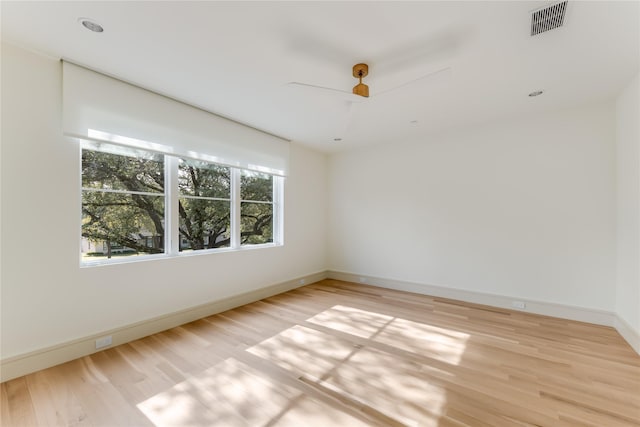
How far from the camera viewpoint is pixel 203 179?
3.63 m

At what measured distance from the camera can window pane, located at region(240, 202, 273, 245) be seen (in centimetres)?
423

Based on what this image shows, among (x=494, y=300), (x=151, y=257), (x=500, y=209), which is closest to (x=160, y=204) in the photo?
(x=151, y=257)

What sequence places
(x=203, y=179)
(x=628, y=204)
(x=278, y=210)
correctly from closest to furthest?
(x=628, y=204)
(x=203, y=179)
(x=278, y=210)

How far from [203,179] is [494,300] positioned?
4624 millimetres

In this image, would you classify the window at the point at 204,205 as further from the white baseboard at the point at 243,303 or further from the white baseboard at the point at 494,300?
the white baseboard at the point at 494,300

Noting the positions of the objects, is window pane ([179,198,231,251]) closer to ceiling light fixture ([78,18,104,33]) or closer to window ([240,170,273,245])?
window ([240,170,273,245])

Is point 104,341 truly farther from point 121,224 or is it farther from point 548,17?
point 548,17

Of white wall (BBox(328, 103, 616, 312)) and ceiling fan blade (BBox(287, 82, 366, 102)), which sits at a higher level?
ceiling fan blade (BBox(287, 82, 366, 102))

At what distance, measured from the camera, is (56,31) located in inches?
79.5

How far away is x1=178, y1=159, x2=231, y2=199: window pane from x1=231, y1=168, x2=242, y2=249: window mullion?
2.5 inches

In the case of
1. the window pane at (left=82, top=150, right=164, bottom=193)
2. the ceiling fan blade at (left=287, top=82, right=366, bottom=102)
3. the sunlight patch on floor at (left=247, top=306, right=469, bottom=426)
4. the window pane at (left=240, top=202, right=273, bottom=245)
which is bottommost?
the sunlight patch on floor at (left=247, top=306, right=469, bottom=426)

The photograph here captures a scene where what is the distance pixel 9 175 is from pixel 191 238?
1.71m

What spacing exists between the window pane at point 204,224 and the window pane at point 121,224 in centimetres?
28

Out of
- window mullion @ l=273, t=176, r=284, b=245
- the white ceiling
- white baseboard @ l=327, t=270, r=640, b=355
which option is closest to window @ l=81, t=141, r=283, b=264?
window mullion @ l=273, t=176, r=284, b=245
